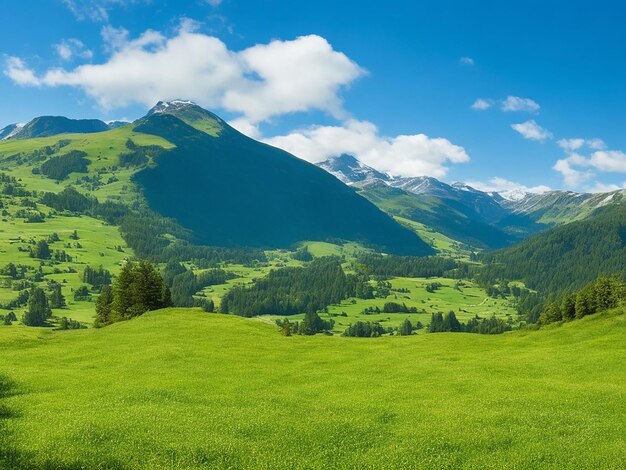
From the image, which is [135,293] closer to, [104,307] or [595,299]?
[104,307]

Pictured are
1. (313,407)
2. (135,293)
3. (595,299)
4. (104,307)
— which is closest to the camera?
(313,407)

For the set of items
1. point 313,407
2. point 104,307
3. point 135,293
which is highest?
point 135,293

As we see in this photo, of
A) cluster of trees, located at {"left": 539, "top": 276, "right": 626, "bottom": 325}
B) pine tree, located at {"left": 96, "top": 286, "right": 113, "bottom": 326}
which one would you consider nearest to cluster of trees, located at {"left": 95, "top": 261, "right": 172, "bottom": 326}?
pine tree, located at {"left": 96, "top": 286, "right": 113, "bottom": 326}

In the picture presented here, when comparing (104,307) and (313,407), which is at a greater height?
(104,307)

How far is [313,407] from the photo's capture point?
3372cm

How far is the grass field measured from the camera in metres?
24.7

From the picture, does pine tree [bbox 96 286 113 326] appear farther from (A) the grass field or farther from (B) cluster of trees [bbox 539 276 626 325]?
(B) cluster of trees [bbox 539 276 626 325]

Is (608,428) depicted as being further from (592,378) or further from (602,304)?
(602,304)

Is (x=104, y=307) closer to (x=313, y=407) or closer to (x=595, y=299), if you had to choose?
(x=313, y=407)

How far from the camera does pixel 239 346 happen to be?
221 ft

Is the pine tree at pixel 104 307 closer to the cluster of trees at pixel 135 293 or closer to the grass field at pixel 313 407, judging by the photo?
the cluster of trees at pixel 135 293

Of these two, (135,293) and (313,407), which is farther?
(135,293)

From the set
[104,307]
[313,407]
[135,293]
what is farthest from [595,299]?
[104,307]

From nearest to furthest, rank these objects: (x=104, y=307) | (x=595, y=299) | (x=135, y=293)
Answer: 1. (x=595, y=299)
2. (x=135, y=293)
3. (x=104, y=307)
